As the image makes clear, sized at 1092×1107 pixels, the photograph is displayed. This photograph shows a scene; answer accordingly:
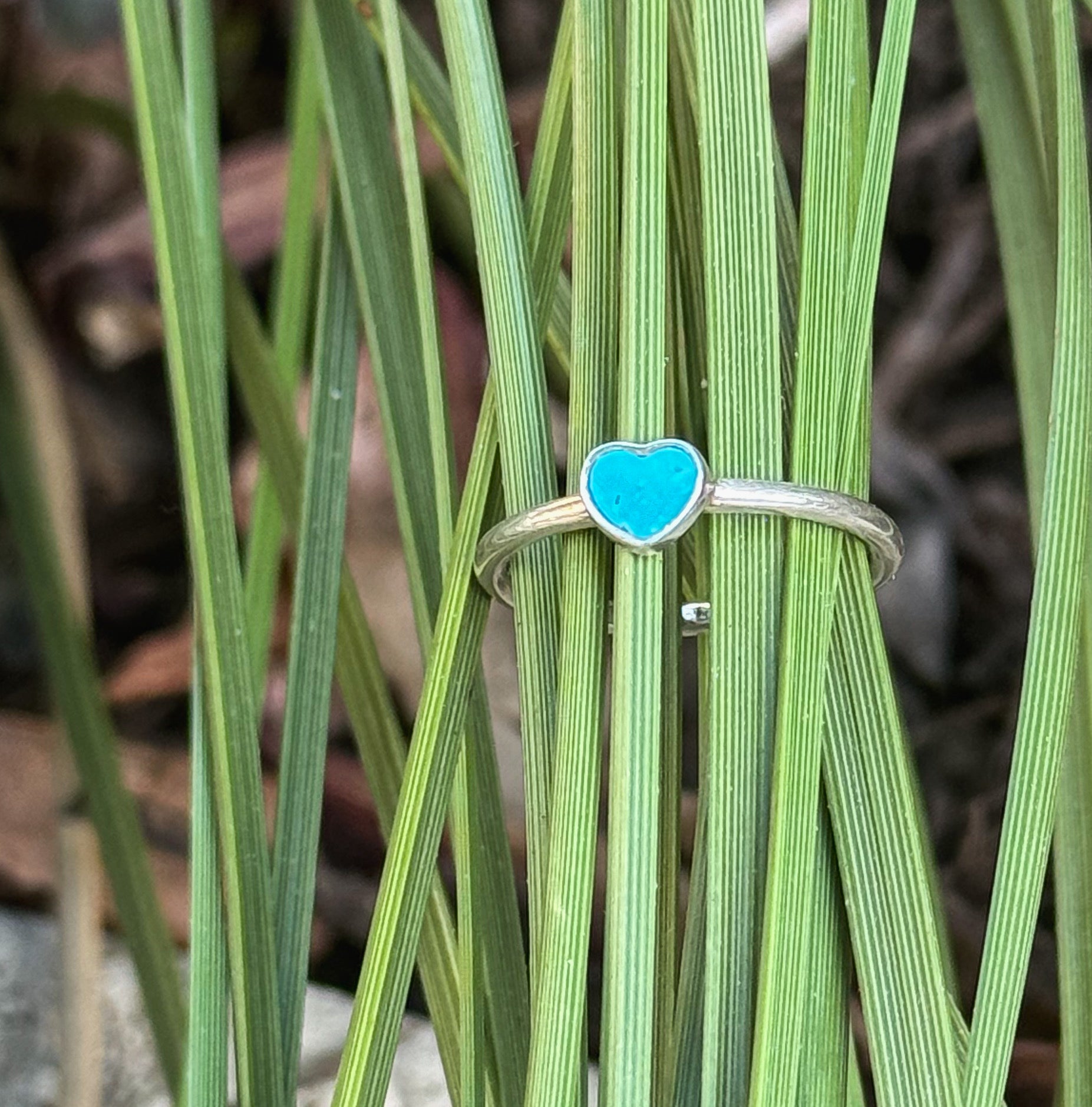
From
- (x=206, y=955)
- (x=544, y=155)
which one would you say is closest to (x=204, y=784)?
(x=206, y=955)

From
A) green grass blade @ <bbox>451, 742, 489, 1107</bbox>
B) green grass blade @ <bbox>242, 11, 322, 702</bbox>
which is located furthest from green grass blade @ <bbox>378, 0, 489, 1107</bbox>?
green grass blade @ <bbox>242, 11, 322, 702</bbox>

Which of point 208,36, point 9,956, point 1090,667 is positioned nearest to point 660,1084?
point 1090,667

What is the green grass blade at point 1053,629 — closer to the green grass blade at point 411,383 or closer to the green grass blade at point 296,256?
the green grass blade at point 411,383

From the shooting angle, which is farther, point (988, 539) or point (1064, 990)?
point (988, 539)

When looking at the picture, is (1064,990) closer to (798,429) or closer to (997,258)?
(798,429)

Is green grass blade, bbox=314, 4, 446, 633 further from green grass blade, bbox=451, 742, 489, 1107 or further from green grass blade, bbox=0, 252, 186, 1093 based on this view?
green grass blade, bbox=0, 252, 186, 1093

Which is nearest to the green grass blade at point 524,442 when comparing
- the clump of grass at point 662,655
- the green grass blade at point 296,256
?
the clump of grass at point 662,655
